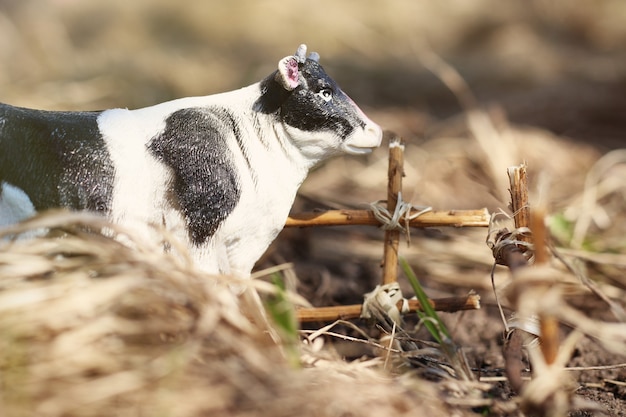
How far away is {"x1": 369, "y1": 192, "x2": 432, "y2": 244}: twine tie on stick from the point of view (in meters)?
1.43

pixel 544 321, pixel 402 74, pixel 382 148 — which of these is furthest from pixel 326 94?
pixel 402 74

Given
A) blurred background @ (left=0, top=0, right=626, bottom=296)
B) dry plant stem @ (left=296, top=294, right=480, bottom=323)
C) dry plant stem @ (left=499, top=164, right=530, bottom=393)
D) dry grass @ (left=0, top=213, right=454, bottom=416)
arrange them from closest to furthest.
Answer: dry grass @ (left=0, top=213, right=454, bottom=416) < dry plant stem @ (left=499, top=164, right=530, bottom=393) < dry plant stem @ (left=296, top=294, right=480, bottom=323) < blurred background @ (left=0, top=0, right=626, bottom=296)

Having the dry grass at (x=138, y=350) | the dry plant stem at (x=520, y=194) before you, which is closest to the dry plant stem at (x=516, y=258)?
the dry plant stem at (x=520, y=194)

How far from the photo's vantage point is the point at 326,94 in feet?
4.22

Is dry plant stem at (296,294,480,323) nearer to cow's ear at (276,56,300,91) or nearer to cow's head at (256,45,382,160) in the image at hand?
cow's head at (256,45,382,160)

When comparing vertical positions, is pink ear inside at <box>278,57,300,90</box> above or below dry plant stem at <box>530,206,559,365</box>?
above

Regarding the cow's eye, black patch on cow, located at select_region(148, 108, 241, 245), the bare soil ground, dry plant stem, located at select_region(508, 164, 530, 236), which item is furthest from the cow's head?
the bare soil ground

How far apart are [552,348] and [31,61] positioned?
319 cm

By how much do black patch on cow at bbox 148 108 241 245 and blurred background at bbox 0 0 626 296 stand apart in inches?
29.2

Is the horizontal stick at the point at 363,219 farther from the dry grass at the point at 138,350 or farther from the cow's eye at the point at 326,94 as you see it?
the dry grass at the point at 138,350

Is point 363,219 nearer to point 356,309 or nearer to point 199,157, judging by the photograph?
point 356,309

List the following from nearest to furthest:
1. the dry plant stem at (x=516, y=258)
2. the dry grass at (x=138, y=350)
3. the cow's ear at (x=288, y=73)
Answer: the dry grass at (x=138, y=350) < the dry plant stem at (x=516, y=258) < the cow's ear at (x=288, y=73)

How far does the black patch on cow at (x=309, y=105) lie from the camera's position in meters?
1.27

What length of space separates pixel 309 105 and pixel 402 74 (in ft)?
7.83
